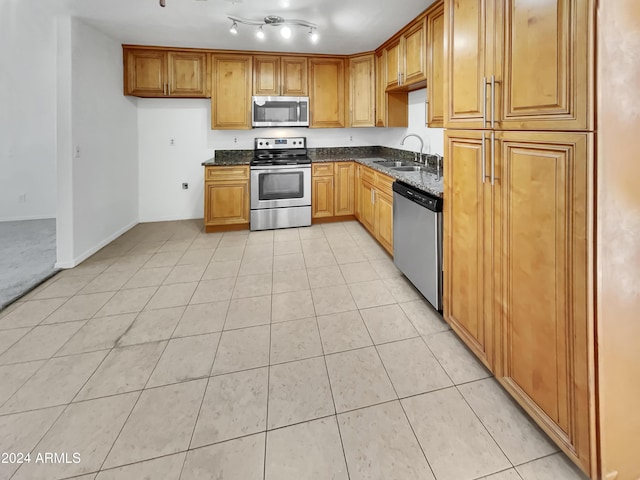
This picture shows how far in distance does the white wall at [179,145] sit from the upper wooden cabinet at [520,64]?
9.92 ft

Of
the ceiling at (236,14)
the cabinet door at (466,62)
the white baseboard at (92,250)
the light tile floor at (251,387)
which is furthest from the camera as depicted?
the white baseboard at (92,250)

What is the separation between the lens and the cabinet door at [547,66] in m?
1.05

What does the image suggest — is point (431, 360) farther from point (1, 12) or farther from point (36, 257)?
point (1, 12)

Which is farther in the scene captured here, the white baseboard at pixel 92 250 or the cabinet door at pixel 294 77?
the cabinet door at pixel 294 77

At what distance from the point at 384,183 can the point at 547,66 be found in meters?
2.35

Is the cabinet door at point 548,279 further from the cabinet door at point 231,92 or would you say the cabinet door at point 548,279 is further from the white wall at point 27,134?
the white wall at point 27,134

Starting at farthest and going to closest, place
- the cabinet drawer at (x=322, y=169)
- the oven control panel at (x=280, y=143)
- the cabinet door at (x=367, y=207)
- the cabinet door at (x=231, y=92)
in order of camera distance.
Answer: the oven control panel at (x=280, y=143)
the cabinet drawer at (x=322, y=169)
the cabinet door at (x=231, y=92)
the cabinet door at (x=367, y=207)

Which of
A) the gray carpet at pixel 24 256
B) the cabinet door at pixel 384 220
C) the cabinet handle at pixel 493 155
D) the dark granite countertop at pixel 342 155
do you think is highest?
the dark granite countertop at pixel 342 155

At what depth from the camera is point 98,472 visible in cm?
125

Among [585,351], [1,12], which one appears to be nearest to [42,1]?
[1,12]

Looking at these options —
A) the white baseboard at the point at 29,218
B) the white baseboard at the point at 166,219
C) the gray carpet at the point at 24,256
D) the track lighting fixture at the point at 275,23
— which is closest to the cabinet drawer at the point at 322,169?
the track lighting fixture at the point at 275,23

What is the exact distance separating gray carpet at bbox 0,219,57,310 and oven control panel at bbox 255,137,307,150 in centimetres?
291

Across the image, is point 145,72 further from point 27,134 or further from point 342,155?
point 342,155

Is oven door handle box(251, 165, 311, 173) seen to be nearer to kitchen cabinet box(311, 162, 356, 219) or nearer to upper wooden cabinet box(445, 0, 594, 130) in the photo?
kitchen cabinet box(311, 162, 356, 219)
